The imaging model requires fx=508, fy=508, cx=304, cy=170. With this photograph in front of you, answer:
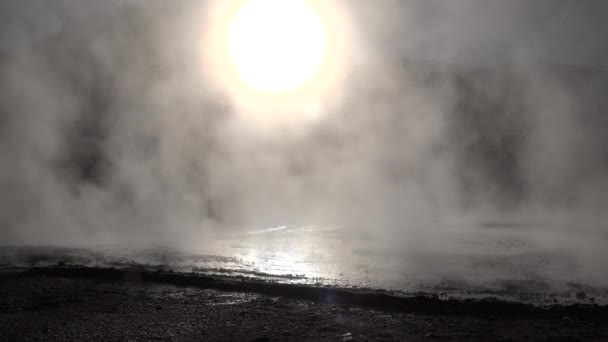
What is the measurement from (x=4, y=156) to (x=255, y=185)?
721cm

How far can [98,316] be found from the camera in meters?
5.23

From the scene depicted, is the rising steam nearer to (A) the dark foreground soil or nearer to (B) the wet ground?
(B) the wet ground

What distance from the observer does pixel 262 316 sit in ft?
17.1

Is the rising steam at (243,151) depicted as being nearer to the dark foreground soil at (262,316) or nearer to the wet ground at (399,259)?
the wet ground at (399,259)

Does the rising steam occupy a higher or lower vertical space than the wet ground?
higher

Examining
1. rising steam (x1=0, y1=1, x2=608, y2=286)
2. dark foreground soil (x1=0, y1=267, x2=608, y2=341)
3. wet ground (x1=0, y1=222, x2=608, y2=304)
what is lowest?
dark foreground soil (x1=0, y1=267, x2=608, y2=341)

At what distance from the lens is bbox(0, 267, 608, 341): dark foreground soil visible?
4574mm

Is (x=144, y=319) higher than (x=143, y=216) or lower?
lower

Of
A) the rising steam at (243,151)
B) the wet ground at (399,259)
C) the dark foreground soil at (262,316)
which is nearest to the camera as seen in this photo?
the dark foreground soil at (262,316)

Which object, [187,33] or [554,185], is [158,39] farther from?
[554,185]

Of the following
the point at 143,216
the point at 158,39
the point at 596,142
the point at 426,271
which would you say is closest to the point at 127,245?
the point at 143,216

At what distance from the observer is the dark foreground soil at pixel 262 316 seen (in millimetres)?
4574

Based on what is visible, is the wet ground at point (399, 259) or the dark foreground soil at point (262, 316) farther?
the wet ground at point (399, 259)

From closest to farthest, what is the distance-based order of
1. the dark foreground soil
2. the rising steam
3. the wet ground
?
the dark foreground soil
the wet ground
the rising steam
